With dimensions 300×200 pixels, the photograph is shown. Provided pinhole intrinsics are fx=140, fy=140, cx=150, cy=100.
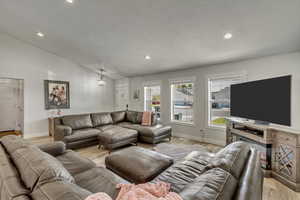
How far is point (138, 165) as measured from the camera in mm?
1852

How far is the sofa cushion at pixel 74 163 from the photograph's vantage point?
66.7 inches

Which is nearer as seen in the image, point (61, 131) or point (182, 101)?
point (61, 131)

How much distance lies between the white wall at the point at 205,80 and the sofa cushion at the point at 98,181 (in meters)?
3.39

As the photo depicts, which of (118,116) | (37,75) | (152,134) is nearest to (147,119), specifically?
(152,134)

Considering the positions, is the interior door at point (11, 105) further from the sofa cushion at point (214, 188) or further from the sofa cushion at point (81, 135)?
the sofa cushion at point (214, 188)

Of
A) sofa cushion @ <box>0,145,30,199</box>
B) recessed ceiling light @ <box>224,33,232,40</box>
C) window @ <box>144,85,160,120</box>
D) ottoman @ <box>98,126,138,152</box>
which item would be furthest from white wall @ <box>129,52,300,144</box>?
sofa cushion @ <box>0,145,30,199</box>

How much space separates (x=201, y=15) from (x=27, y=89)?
219 inches

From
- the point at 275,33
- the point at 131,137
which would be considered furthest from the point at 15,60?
the point at 275,33

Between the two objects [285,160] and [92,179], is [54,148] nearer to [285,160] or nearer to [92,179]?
[92,179]

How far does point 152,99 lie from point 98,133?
8.71 feet

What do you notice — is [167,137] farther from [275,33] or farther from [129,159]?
[275,33]

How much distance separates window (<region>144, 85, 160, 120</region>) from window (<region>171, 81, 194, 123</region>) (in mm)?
713

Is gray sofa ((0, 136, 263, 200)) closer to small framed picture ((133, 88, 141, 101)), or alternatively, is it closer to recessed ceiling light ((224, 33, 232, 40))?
recessed ceiling light ((224, 33, 232, 40))

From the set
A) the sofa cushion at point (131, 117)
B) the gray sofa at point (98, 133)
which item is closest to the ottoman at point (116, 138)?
the gray sofa at point (98, 133)
